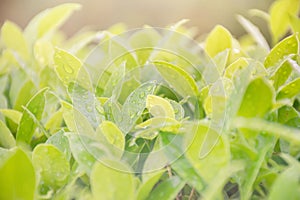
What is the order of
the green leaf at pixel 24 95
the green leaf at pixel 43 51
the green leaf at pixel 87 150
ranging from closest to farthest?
the green leaf at pixel 87 150
the green leaf at pixel 24 95
the green leaf at pixel 43 51

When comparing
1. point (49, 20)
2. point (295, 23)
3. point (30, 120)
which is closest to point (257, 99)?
point (30, 120)

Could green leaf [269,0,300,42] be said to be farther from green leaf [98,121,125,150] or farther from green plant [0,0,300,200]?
green leaf [98,121,125,150]

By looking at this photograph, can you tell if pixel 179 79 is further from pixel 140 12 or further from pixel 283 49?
pixel 140 12

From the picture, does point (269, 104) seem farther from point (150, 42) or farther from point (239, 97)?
point (150, 42)

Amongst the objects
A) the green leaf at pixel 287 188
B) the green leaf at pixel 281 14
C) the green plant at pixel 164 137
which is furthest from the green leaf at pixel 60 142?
the green leaf at pixel 281 14

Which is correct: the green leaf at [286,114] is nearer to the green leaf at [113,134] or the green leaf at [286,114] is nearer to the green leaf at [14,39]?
the green leaf at [113,134]
